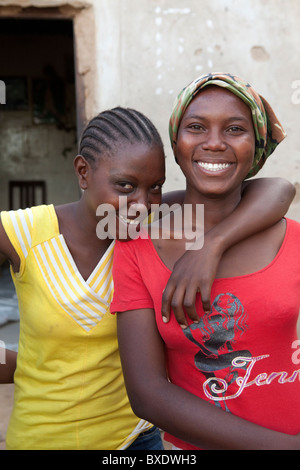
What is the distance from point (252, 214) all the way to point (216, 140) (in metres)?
0.23

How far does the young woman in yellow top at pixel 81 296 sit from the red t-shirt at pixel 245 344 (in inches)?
11.1

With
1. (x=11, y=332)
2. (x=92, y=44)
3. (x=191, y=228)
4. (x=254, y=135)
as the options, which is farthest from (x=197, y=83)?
(x=11, y=332)

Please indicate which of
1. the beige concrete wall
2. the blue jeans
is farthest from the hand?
the beige concrete wall

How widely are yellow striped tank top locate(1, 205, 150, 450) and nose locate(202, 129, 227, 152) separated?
521 millimetres

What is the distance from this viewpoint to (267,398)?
4.03 ft

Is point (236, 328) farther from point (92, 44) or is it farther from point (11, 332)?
point (11, 332)

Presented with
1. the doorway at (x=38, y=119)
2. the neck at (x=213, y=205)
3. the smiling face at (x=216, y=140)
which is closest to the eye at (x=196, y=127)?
the smiling face at (x=216, y=140)

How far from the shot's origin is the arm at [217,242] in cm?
122

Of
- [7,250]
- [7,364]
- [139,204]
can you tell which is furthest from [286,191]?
[7,364]

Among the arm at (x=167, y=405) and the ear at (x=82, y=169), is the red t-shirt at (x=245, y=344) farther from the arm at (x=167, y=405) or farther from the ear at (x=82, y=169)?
the ear at (x=82, y=169)

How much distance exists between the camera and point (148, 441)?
1.69 metres

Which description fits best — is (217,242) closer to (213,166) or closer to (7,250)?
(213,166)

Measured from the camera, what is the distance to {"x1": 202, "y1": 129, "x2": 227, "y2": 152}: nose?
1.28 meters

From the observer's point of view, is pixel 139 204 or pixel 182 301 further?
pixel 139 204
